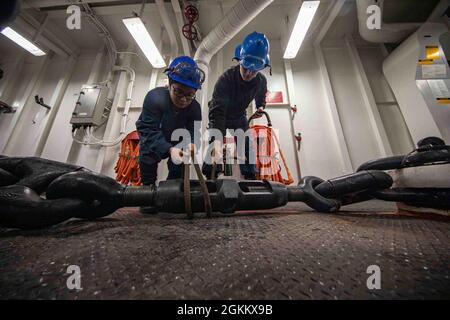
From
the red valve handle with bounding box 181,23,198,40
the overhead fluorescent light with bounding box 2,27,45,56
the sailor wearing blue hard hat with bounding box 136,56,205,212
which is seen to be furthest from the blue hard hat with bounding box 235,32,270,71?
the overhead fluorescent light with bounding box 2,27,45,56

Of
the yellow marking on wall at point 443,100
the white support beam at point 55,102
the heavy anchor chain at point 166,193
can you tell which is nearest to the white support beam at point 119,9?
the white support beam at point 55,102

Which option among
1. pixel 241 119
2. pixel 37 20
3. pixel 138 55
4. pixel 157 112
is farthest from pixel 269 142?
pixel 37 20

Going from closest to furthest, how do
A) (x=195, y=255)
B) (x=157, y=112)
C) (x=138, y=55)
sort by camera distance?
(x=195, y=255), (x=157, y=112), (x=138, y=55)

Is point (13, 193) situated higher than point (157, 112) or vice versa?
point (157, 112)

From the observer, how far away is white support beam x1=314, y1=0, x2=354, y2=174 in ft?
7.41

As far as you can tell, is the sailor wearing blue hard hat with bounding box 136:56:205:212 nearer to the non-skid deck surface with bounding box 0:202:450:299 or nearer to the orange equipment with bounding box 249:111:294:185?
the non-skid deck surface with bounding box 0:202:450:299

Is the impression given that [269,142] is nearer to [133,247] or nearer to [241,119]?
[241,119]

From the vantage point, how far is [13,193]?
1.29 feet

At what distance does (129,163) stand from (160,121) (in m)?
1.28

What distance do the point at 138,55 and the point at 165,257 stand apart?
3.56 metres

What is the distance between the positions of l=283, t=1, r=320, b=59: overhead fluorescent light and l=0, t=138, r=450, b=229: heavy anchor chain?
6.78 feet

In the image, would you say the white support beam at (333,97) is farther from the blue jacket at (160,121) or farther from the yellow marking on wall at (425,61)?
the blue jacket at (160,121)

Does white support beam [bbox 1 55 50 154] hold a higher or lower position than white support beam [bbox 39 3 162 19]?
lower

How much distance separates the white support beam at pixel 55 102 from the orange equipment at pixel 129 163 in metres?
1.47
